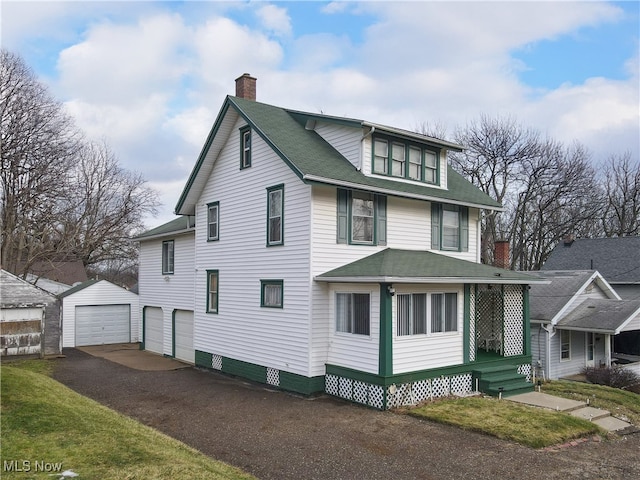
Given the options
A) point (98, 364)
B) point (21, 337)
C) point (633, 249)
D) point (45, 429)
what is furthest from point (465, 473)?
point (633, 249)

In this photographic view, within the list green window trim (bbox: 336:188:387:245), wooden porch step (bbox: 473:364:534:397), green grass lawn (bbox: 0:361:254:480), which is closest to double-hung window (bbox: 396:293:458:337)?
wooden porch step (bbox: 473:364:534:397)

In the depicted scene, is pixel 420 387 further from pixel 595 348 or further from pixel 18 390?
pixel 595 348

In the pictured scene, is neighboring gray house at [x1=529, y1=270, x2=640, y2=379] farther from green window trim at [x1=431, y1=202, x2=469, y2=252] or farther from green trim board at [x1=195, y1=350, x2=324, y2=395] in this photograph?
green trim board at [x1=195, y1=350, x2=324, y2=395]

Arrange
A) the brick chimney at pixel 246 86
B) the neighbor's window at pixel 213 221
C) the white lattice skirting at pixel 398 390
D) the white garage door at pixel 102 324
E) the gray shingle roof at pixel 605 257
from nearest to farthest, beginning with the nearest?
the white lattice skirting at pixel 398 390 → the neighbor's window at pixel 213 221 → the brick chimney at pixel 246 86 → the white garage door at pixel 102 324 → the gray shingle roof at pixel 605 257

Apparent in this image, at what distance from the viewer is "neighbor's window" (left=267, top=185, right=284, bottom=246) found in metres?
15.4

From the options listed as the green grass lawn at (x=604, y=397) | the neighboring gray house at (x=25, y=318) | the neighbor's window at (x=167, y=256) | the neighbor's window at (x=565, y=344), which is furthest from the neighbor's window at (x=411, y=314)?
the neighboring gray house at (x=25, y=318)

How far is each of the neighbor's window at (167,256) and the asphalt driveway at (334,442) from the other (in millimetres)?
8053

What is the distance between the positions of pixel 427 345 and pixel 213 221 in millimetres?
8872

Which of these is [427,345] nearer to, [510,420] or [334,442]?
[510,420]

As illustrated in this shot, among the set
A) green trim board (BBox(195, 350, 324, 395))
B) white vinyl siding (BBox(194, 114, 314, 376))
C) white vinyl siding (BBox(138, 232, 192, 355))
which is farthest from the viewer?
white vinyl siding (BBox(138, 232, 192, 355))

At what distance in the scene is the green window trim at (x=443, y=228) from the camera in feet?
56.2

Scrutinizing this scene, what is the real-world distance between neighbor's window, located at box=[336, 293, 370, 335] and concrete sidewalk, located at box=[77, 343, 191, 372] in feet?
26.3

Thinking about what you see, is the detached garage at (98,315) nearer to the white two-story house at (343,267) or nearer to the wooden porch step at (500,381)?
the white two-story house at (343,267)

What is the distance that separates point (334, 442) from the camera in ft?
34.0
